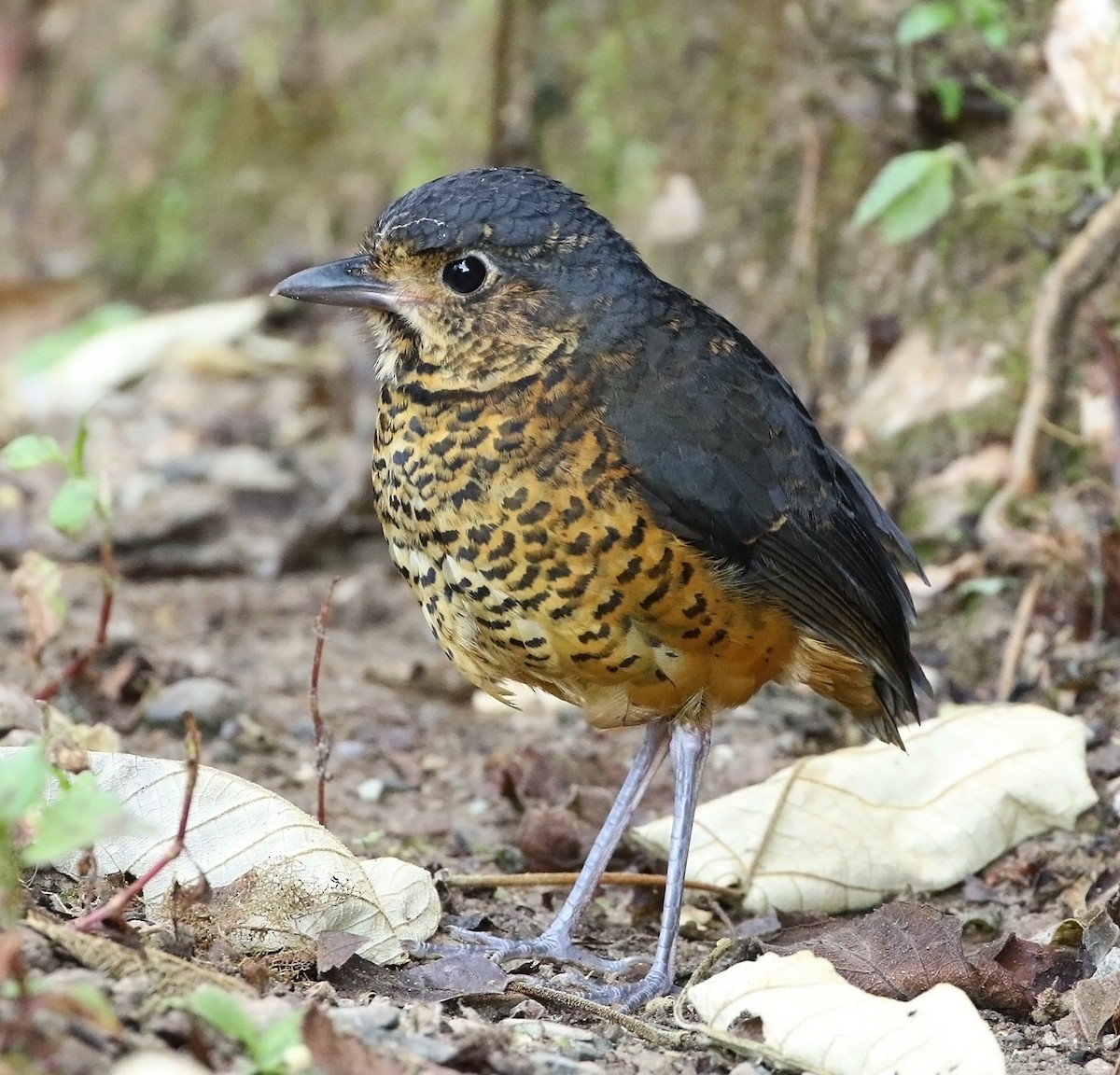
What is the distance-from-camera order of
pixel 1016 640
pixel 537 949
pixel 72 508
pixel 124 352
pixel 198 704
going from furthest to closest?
pixel 124 352, pixel 1016 640, pixel 198 704, pixel 72 508, pixel 537 949

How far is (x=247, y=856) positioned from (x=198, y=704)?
5.27ft

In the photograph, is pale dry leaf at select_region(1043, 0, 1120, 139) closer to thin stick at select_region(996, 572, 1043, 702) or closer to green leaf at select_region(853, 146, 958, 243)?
green leaf at select_region(853, 146, 958, 243)

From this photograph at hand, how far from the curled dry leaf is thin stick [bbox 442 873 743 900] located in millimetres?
583

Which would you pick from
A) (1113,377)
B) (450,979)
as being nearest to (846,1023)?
(450,979)

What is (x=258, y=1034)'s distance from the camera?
218 cm

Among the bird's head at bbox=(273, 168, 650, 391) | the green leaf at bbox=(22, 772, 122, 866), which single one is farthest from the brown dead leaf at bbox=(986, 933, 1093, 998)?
the green leaf at bbox=(22, 772, 122, 866)

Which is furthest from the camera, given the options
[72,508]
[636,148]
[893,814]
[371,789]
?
[636,148]

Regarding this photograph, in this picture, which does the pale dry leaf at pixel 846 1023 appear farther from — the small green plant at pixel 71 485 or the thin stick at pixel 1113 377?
the thin stick at pixel 1113 377

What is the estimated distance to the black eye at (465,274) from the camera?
141 inches

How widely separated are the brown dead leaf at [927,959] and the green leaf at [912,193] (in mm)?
2560

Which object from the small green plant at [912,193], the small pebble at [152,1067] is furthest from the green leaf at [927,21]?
the small pebble at [152,1067]

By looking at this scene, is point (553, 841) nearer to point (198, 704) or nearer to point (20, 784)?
point (198, 704)

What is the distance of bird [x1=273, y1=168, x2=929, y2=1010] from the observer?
334 centimetres

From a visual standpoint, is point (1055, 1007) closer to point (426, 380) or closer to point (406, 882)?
point (406, 882)
